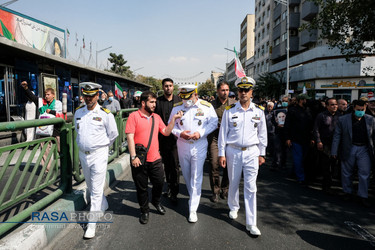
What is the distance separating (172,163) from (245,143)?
55.9 inches

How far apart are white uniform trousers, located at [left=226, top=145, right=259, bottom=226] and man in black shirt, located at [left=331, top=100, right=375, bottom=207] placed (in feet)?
7.77

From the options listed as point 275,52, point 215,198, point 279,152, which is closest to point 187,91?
point 215,198

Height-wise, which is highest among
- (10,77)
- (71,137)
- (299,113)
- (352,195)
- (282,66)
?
(282,66)

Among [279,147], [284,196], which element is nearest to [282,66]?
[279,147]

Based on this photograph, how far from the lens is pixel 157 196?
399cm

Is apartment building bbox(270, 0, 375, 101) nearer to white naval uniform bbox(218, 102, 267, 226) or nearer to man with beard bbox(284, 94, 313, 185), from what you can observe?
man with beard bbox(284, 94, 313, 185)

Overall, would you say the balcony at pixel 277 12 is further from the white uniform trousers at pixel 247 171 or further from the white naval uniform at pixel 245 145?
the white uniform trousers at pixel 247 171

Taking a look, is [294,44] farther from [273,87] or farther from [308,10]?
[273,87]

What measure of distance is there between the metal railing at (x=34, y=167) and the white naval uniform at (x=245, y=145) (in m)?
2.26

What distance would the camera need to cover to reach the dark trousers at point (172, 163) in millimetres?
4375

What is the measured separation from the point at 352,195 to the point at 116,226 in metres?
4.27

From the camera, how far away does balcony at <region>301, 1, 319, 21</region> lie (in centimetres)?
2761

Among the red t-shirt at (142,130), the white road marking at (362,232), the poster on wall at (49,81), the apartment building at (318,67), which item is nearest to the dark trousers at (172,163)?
the red t-shirt at (142,130)

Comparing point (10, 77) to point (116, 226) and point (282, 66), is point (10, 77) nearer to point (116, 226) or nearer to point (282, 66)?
point (116, 226)
